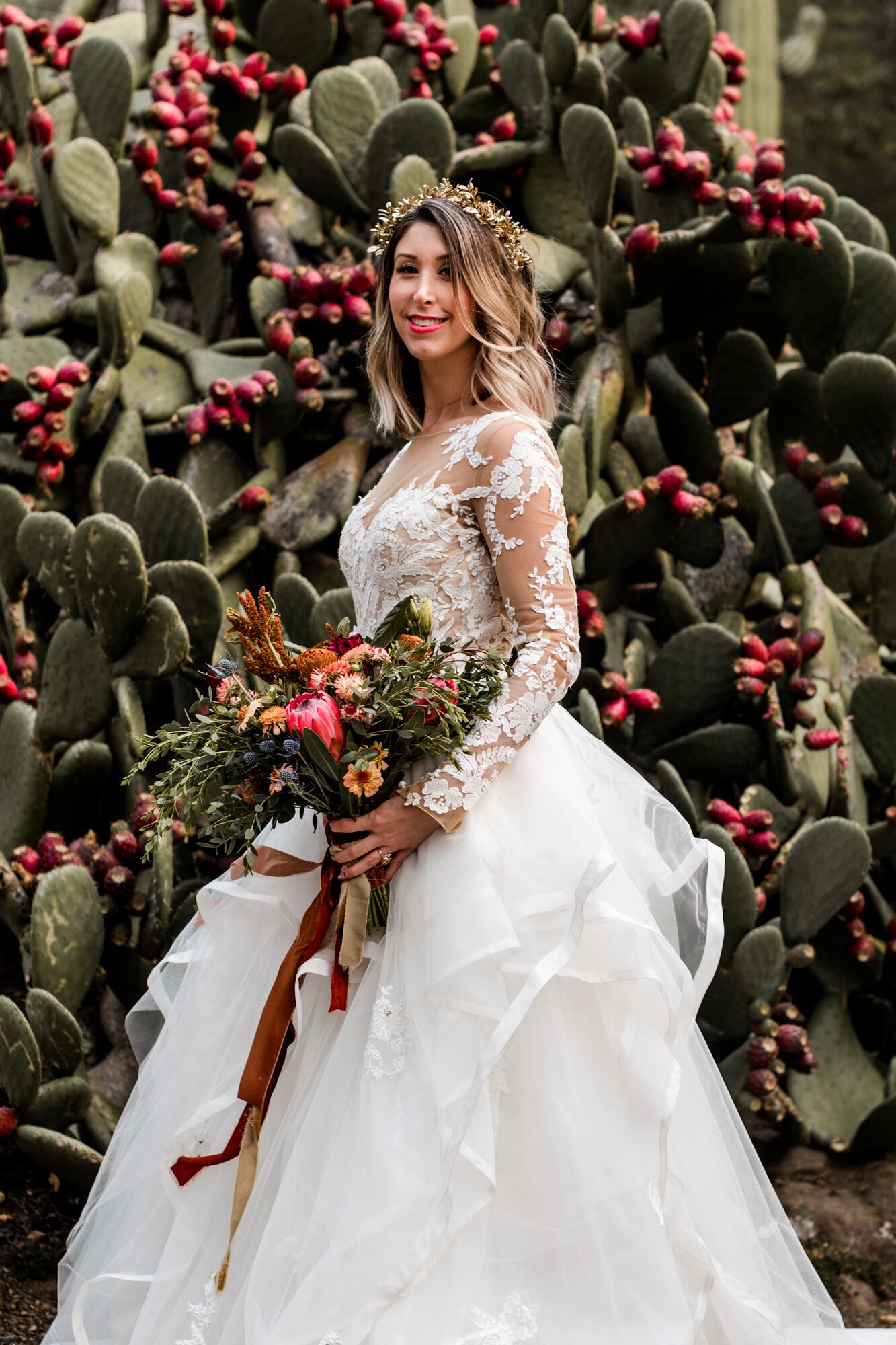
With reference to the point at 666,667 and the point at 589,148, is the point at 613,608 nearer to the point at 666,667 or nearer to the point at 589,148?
the point at 666,667

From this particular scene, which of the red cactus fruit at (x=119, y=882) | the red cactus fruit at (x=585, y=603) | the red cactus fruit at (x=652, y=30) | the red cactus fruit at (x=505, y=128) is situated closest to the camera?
the red cactus fruit at (x=119, y=882)

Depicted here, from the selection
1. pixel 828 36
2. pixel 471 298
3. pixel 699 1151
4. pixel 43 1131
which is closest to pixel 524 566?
pixel 471 298

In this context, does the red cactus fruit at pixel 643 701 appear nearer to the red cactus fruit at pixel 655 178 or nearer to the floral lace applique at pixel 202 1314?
the red cactus fruit at pixel 655 178

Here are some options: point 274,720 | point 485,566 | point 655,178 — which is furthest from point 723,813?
point 655,178

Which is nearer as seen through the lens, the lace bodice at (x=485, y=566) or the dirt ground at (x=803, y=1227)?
the lace bodice at (x=485, y=566)

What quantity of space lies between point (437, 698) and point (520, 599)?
0.26m

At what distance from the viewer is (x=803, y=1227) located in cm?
259

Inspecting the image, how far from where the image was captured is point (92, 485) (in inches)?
129

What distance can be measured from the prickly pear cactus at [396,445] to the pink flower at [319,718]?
100 cm

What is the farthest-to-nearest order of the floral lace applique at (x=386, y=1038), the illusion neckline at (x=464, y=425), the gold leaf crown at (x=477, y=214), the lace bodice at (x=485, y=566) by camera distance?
1. the gold leaf crown at (x=477, y=214)
2. the illusion neckline at (x=464, y=425)
3. the lace bodice at (x=485, y=566)
4. the floral lace applique at (x=386, y=1038)

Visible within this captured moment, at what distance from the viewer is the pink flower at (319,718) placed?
1.51 meters

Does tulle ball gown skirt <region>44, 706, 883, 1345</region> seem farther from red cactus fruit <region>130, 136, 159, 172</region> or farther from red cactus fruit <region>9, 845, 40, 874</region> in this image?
red cactus fruit <region>130, 136, 159, 172</region>

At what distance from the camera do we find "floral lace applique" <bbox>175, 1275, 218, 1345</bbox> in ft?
5.16

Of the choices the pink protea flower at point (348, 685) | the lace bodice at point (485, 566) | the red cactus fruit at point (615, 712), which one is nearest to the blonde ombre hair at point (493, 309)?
the lace bodice at point (485, 566)
